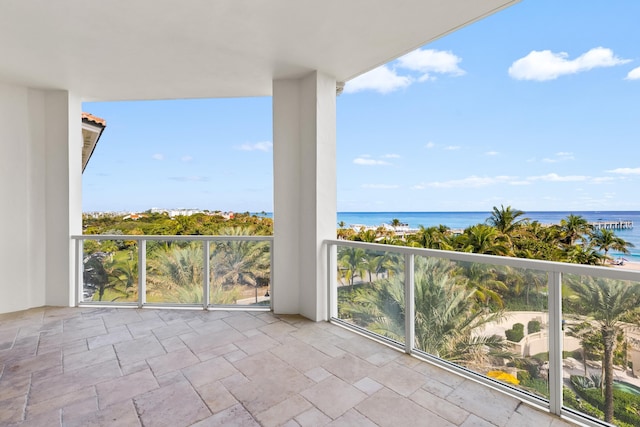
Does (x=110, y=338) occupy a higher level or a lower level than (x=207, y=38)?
lower

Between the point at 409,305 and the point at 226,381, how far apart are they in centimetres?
175

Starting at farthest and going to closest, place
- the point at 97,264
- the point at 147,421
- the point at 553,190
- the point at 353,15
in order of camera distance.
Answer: the point at 553,190, the point at 97,264, the point at 353,15, the point at 147,421

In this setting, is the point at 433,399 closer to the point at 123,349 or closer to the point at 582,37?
the point at 123,349

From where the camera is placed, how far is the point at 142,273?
14.8ft

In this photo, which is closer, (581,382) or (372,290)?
(581,382)

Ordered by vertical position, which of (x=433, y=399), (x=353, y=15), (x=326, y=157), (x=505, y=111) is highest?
(x=505, y=111)

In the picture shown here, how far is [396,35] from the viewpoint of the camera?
3.00 m

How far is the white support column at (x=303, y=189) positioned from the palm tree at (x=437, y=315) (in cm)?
91

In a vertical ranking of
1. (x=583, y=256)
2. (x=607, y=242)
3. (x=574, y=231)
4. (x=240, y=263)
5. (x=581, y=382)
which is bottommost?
(x=583, y=256)

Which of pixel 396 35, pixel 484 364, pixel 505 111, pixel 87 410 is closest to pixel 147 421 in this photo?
pixel 87 410

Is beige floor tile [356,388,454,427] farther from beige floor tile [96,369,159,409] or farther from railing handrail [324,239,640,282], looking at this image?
beige floor tile [96,369,159,409]

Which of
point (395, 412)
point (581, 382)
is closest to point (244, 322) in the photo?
point (395, 412)

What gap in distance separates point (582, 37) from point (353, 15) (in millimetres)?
37354

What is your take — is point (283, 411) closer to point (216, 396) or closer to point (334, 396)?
point (334, 396)
